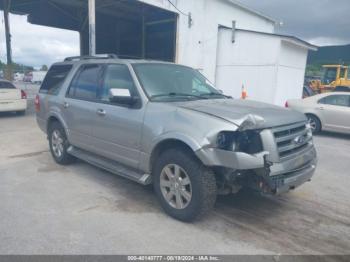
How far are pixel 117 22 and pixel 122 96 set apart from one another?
18712 mm

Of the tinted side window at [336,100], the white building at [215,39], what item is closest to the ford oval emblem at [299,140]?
the tinted side window at [336,100]

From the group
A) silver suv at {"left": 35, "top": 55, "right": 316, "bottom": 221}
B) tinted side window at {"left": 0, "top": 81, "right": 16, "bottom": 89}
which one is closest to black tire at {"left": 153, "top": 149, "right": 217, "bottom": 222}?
silver suv at {"left": 35, "top": 55, "right": 316, "bottom": 221}

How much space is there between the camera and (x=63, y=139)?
18.8 ft

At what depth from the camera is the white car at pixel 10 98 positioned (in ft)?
38.8

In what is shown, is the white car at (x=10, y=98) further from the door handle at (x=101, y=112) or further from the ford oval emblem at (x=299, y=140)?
the ford oval emblem at (x=299, y=140)

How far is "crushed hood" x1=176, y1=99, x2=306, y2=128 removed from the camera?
3.39m

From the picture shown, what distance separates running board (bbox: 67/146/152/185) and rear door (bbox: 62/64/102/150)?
138mm

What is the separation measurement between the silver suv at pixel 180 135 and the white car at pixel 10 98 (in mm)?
7906

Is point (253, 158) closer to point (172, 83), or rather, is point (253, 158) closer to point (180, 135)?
point (180, 135)

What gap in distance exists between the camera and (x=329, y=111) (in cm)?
972

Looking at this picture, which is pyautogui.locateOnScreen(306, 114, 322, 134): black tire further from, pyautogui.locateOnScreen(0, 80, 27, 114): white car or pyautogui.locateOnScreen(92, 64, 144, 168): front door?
pyautogui.locateOnScreen(0, 80, 27, 114): white car

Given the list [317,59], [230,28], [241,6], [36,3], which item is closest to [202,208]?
[230,28]

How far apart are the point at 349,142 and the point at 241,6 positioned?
10764mm

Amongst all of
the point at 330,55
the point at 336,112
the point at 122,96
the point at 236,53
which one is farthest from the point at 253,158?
the point at 330,55
